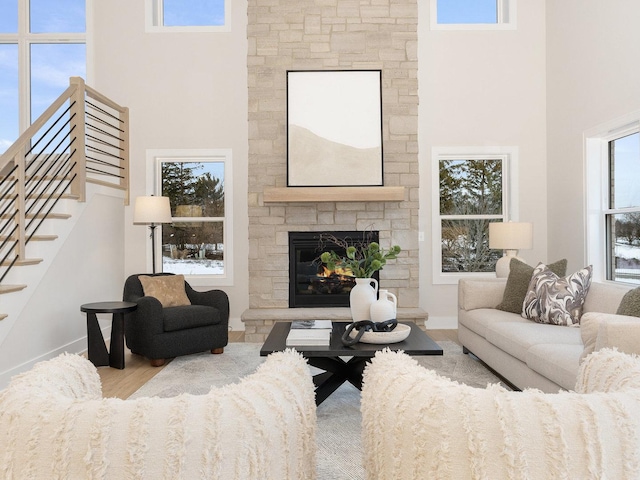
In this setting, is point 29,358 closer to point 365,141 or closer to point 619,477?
point 365,141

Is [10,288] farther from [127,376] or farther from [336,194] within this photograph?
[336,194]

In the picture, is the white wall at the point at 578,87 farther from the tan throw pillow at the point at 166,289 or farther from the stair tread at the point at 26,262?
the stair tread at the point at 26,262

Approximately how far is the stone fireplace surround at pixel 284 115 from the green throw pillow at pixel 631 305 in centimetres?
319

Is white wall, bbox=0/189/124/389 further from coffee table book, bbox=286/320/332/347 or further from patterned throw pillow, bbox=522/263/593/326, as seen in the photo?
patterned throw pillow, bbox=522/263/593/326

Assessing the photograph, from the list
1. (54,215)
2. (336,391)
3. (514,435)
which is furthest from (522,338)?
(54,215)

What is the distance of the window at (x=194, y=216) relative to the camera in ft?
19.8

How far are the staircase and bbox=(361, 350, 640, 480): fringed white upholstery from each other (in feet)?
11.9

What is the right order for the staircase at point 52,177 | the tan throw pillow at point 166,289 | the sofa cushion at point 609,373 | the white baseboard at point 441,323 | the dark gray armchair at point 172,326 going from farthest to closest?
the white baseboard at point 441,323
the tan throw pillow at point 166,289
the dark gray armchair at point 172,326
the staircase at point 52,177
the sofa cushion at point 609,373

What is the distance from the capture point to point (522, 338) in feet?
10.8

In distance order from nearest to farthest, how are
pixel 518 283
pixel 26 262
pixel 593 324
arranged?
pixel 593 324 < pixel 26 262 < pixel 518 283

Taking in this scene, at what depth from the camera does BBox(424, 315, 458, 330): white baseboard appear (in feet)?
19.6

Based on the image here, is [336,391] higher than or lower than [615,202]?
lower

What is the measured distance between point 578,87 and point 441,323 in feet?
9.43

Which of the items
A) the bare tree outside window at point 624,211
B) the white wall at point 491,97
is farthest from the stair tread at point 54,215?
the bare tree outside window at point 624,211
